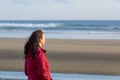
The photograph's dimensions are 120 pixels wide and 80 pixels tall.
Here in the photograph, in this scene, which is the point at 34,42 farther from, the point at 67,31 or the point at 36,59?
the point at 67,31

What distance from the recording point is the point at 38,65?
240 inches

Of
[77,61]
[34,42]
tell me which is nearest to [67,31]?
[77,61]

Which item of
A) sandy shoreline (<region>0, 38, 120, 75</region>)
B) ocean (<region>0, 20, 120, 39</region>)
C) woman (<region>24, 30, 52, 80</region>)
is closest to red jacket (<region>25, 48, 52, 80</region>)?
woman (<region>24, 30, 52, 80</region>)

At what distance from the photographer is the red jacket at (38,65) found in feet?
19.9

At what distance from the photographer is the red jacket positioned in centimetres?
607

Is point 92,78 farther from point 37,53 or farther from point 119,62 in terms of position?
point 37,53

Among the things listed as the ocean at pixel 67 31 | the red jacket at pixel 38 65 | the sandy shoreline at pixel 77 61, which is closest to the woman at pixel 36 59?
the red jacket at pixel 38 65

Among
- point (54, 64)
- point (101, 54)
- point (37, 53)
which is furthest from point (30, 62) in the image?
point (101, 54)

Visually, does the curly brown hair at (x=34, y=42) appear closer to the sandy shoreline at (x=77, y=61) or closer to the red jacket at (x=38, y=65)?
the red jacket at (x=38, y=65)

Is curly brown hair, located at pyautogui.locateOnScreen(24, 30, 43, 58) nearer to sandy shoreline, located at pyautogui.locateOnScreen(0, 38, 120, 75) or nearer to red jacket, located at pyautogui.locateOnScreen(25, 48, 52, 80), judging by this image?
red jacket, located at pyautogui.locateOnScreen(25, 48, 52, 80)

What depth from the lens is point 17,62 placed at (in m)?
17.4

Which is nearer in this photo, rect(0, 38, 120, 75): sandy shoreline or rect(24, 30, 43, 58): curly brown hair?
rect(24, 30, 43, 58): curly brown hair

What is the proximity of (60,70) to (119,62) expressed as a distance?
3.17 meters

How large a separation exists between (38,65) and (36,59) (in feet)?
0.28
